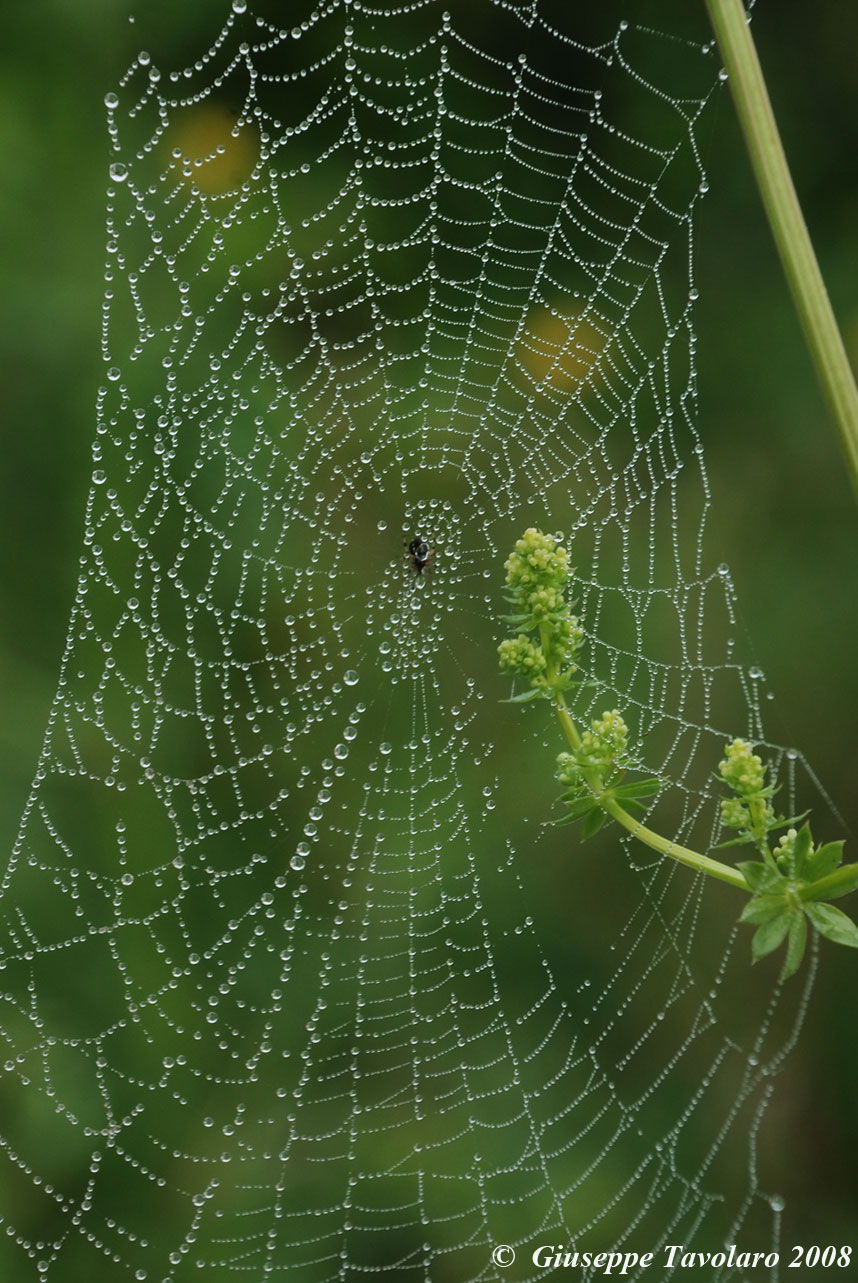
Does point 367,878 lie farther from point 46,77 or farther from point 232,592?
point 46,77

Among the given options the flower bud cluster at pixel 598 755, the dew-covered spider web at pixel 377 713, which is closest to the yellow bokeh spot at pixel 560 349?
the dew-covered spider web at pixel 377 713

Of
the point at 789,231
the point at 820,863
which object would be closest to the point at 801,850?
the point at 820,863

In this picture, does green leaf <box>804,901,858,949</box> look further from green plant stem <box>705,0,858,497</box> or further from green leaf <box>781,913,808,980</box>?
green plant stem <box>705,0,858,497</box>

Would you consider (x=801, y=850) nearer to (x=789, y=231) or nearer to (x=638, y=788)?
(x=638, y=788)

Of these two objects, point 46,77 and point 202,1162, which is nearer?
point 202,1162

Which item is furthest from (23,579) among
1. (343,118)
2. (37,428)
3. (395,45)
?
(395,45)

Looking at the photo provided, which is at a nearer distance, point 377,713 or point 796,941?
point 796,941
